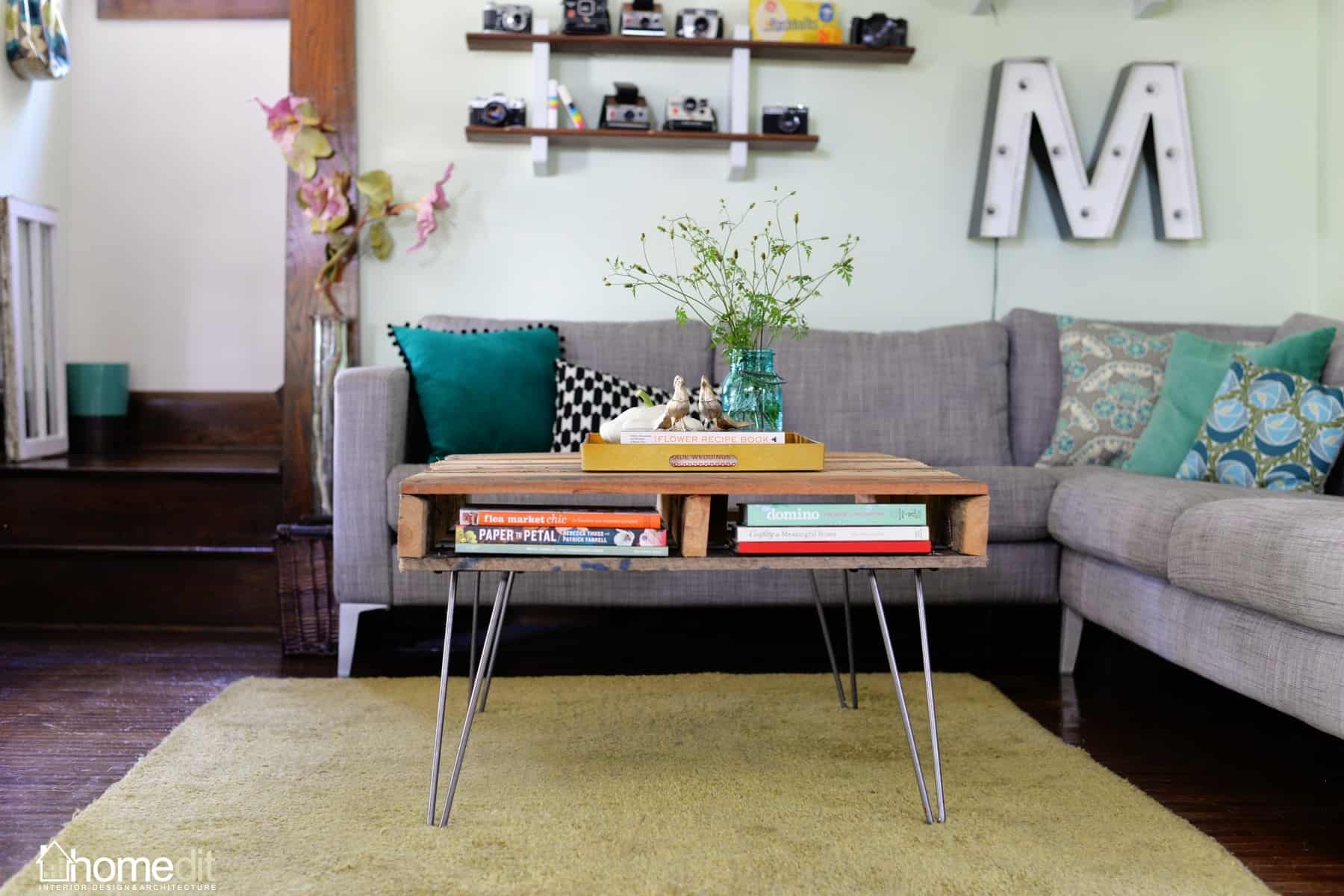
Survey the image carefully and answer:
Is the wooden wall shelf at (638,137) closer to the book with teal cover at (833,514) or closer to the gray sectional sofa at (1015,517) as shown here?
the gray sectional sofa at (1015,517)

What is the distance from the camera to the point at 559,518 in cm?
165

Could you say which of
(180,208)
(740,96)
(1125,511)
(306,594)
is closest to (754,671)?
(1125,511)

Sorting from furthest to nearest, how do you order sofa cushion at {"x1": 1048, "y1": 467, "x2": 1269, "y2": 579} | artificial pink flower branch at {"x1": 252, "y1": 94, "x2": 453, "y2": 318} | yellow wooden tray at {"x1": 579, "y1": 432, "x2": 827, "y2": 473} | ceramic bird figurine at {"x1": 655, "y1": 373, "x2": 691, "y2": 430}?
1. artificial pink flower branch at {"x1": 252, "y1": 94, "x2": 453, "y2": 318}
2. sofa cushion at {"x1": 1048, "y1": 467, "x2": 1269, "y2": 579}
3. ceramic bird figurine at {"x1": 655, "y1": 373, "x2": 691, "y2": 430}
4. yellow wooden tray at {"x1": 579, "y1": 432, "x2": 827, "y2": 473}

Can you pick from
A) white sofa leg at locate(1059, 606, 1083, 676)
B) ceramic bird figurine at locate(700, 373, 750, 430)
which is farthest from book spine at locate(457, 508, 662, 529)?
white sofa leg at locate(1059, 606, 1083, 676)

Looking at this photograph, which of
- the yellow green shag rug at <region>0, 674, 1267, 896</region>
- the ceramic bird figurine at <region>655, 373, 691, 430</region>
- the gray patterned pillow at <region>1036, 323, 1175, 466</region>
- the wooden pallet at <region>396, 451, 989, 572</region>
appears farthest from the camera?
the gray patterned pillow at <region>1036, 323, 1175, 466</region>

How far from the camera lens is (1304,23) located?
3.51 m

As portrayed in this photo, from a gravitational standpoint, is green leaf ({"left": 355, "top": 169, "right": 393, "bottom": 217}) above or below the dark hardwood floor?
above

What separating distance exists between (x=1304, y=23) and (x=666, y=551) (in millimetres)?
3037

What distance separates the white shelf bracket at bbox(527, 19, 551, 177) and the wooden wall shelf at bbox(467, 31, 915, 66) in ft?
0.08

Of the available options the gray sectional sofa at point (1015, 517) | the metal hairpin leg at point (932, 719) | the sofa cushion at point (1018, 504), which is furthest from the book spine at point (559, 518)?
the sofa cushion at point (1018, 504)

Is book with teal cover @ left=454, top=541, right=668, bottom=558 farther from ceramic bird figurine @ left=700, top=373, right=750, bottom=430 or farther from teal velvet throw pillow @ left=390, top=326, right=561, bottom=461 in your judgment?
teal velvet throw pillow @ left=390, top=326, right=561, bottom=461

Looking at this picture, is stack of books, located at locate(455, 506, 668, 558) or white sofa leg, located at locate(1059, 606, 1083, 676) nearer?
stack of books, located at locate(455, 506, 668, 558)

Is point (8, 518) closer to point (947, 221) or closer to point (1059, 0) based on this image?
point (947, 221)

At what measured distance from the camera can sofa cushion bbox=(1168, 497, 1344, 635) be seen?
1.65 meters
